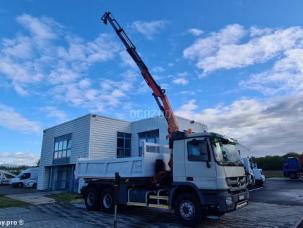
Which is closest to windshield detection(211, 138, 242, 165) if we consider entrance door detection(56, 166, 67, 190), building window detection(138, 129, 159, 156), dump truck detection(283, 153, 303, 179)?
building window detection(138, 129, 159, 156)

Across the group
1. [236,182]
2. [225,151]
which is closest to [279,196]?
[236,182]

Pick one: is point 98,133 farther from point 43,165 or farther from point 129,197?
point 129,197

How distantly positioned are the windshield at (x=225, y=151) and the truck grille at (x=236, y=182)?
0.50 m

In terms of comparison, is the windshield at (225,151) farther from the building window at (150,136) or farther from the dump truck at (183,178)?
the building window at (150,136)

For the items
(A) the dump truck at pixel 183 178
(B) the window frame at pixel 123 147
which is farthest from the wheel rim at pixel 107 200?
(B) the window frame at pixel 123 147

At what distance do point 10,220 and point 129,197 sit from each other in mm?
4388

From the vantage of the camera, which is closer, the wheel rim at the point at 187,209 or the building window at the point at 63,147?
the wheel rim at the point at 187,209

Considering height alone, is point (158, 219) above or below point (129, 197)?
below

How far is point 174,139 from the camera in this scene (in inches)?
424

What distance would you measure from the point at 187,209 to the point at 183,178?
999mm

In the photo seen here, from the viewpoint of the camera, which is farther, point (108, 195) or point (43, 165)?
point (43, 165)

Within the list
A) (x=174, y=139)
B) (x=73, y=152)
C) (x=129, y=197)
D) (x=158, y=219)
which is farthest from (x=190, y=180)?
(x=73, y=152)

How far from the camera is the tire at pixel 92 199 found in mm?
13375

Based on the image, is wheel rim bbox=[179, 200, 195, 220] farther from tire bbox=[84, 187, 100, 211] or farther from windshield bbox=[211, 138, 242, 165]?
tire bbox=[84, 187, 100, 211]
